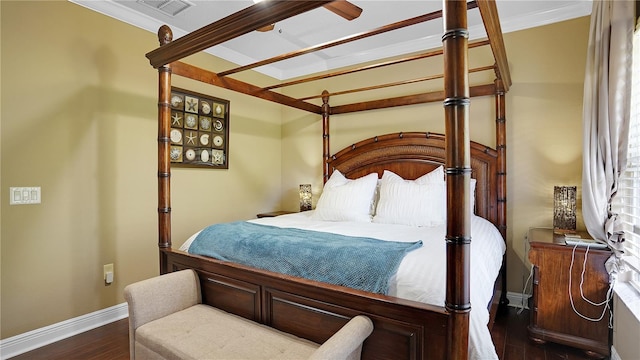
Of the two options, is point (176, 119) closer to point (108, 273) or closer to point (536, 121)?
point (108, 273)

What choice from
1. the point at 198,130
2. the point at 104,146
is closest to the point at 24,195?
the point at 104,146

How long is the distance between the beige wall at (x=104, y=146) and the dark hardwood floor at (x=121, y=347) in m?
0.21

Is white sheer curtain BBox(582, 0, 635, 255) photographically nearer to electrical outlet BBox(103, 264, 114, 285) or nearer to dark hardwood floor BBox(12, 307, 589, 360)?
dark hardwood floor BBox(12, 307, 589, 360)

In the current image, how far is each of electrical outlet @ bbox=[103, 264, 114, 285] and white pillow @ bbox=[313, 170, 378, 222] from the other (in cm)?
183

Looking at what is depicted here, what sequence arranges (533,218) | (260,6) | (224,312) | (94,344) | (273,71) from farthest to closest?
(273,71) → (533,218) → (94,344) → (224,312) → (260,6)

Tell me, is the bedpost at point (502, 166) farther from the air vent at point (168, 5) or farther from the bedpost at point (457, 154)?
the air vent at point (168, 5)

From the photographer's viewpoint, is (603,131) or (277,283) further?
(603,131)

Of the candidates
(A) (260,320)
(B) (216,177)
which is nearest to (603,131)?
(A) (260,320)

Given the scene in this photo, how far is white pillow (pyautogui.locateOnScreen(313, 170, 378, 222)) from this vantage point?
294cm

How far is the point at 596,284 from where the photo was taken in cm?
208

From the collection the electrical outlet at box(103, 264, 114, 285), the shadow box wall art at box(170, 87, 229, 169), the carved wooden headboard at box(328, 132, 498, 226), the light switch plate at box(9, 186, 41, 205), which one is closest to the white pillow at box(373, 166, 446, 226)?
the carved wooden headboard at box(328, 132, 498, 226)

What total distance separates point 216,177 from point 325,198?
135cm

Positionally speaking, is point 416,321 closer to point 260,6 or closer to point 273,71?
point 260,6

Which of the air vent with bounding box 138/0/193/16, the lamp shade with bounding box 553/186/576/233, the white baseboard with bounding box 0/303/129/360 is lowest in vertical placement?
the white baseboard with bounding box 0/303/129/360
